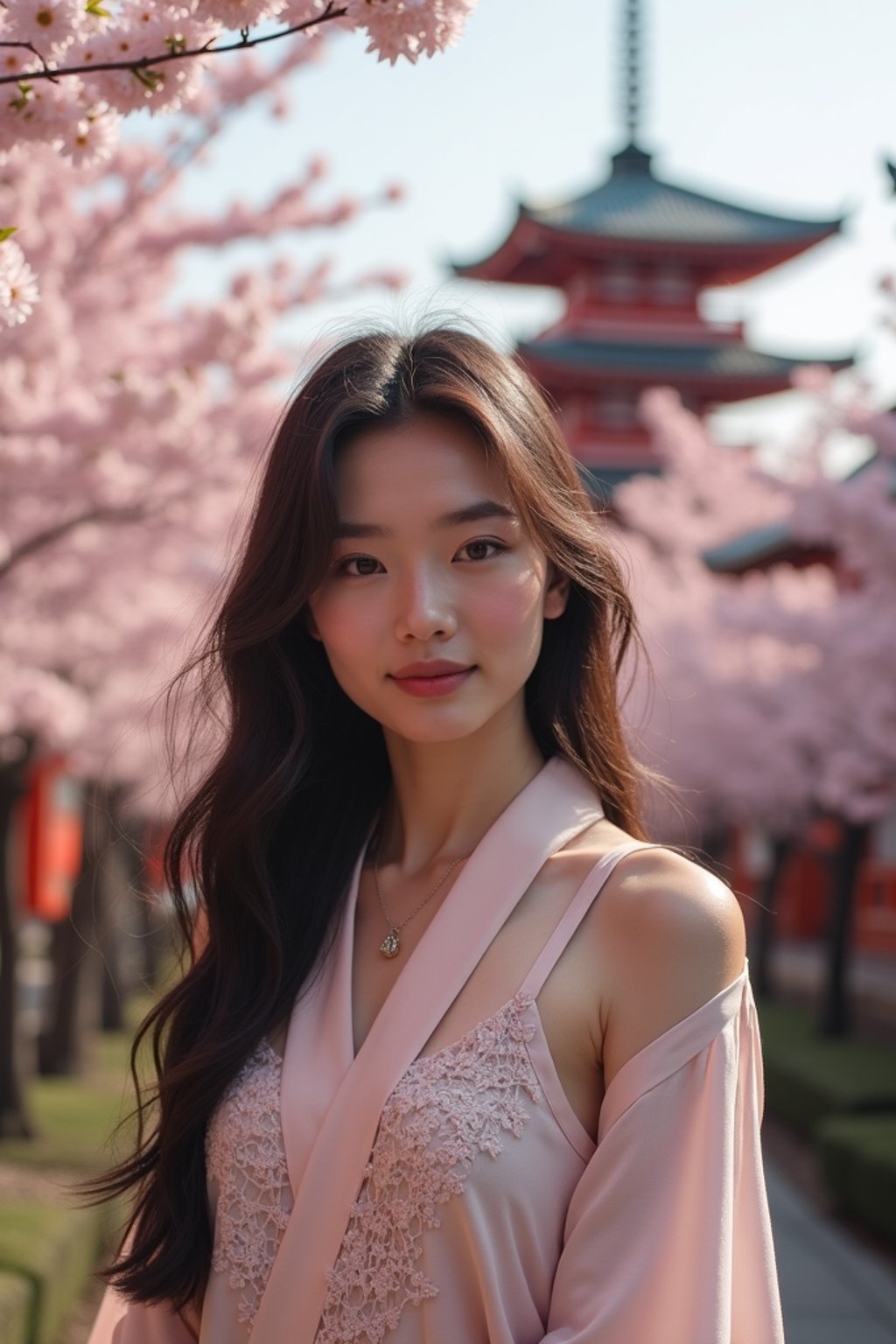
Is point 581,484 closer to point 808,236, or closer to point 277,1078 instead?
point 277,1078

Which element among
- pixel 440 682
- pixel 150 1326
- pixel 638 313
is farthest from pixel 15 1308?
pixel 638 313

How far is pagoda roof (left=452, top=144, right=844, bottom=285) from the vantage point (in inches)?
1124

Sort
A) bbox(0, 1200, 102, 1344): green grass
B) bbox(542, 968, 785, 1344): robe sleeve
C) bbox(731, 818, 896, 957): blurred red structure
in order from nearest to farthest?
bbox(542, 968, 785, 1344): robe sleeve < bbox(0, 1200, 102, 1344): green grass < bbox(731, 818, 896, 957): blurred red structure

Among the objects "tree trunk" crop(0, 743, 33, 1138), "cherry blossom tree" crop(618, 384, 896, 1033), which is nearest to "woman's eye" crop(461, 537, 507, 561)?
"cherry blossom tree" crop(618, 384, 896, 1033)

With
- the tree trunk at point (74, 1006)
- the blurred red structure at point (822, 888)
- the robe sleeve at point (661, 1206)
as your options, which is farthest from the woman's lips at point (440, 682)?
the blurred red structure at point (822, 888)

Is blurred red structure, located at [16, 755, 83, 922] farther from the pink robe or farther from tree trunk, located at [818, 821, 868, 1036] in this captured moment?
the pink robe

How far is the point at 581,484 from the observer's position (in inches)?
81.0

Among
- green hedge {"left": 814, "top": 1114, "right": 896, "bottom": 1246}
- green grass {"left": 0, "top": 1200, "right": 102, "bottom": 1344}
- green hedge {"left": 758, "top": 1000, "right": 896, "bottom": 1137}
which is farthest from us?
green hedge {"left": 758, "top": 1000, "right": 896, "bottom": 1137}

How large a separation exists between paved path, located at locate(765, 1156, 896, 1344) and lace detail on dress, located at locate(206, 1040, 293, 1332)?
4.73m

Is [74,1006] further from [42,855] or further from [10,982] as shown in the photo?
[42,855]

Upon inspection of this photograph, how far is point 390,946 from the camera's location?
1.99 m

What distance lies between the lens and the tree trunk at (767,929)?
663 inches

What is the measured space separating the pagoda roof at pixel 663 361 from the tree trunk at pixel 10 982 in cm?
1942

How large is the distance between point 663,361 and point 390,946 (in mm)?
27351
